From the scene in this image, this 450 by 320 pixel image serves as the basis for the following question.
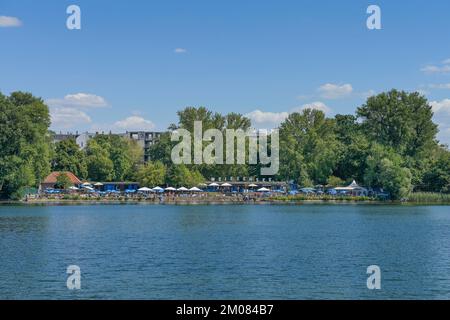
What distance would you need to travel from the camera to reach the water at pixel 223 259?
2734cm

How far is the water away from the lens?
27344 mm

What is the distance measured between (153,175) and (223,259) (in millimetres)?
76084

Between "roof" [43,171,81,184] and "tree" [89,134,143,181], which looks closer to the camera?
"roof" [43,171,81,184]

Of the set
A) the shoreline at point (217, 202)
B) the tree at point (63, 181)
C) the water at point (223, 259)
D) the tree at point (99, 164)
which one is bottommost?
the water at point (223, 259)

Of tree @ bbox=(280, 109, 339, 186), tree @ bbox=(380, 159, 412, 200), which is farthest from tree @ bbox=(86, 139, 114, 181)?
tree @ bbox=(380, 159, 412, 200)

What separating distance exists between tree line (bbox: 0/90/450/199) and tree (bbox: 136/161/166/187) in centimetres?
16

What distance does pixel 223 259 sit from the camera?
35625mm

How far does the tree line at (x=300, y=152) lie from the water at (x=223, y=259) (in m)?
35.7

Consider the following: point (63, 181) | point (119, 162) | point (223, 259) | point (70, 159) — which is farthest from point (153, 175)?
point (223, 259)

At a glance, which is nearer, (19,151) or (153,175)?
(19,151)

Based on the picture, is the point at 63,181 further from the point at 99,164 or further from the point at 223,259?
the point at 223,259

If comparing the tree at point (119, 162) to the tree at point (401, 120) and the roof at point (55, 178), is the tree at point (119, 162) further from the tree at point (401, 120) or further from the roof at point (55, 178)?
the tree at point (401, 120)

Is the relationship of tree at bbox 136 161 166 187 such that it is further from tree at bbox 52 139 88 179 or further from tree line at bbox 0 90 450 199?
tree at bbox 52 139 88 179

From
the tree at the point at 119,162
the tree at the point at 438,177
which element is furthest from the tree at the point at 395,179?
the tree at the point at 119,162
